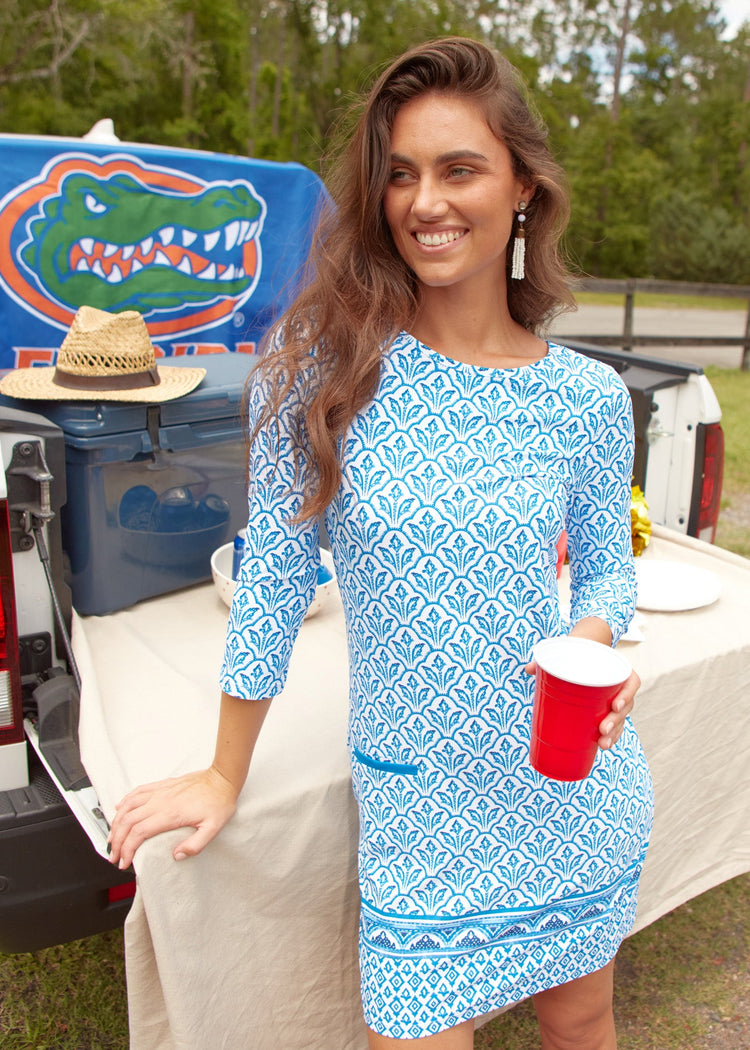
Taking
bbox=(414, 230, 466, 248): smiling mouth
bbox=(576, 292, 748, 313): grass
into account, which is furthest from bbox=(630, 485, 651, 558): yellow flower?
bbox=(576, 292, 748, 313): grass

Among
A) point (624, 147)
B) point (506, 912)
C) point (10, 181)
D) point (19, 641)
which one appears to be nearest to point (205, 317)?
point (10, 181)

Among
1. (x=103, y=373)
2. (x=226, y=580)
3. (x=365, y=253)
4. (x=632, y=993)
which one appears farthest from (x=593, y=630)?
(x=632, y=993)

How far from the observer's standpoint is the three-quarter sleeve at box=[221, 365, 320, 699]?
125 centimetres

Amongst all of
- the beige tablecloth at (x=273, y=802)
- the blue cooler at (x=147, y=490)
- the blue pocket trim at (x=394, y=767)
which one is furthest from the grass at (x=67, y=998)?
the blue pocket trim at (x=394, y=767)

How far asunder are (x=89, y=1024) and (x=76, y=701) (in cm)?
93

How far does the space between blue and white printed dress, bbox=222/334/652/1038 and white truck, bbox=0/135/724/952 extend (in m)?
0.46

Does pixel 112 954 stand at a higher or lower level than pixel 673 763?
lower

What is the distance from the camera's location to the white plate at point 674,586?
2.18m

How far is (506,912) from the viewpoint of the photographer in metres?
1.36

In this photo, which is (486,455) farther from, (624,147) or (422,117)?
(624,147)

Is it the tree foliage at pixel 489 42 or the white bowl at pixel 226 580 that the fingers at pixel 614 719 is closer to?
the white bowl at pixel 226 580

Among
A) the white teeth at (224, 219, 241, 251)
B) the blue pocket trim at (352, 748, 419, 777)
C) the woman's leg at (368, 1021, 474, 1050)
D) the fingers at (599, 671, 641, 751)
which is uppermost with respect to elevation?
the white teeth at (224, 219, 241, 251)

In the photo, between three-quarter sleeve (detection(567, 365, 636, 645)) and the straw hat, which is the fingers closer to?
three-quarter sleeve (detection(567, 365, 636, 645))

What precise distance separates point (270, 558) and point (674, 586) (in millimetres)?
1350
